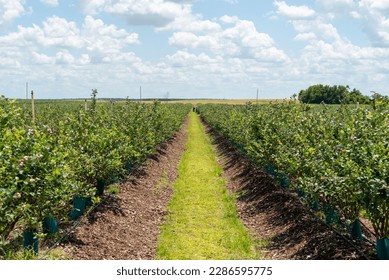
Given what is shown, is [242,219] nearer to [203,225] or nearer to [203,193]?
[203,225]

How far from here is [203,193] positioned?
17.1 metres

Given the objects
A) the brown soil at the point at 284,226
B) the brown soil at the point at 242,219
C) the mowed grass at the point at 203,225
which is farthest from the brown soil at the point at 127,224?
the brown soil at the point at 284,226

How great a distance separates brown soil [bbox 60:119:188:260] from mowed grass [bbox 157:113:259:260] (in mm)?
423

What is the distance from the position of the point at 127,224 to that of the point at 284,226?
4657mm

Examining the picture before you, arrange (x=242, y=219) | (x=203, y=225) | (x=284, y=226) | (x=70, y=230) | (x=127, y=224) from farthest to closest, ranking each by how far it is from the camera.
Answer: (x=242, y=219) < (x=203, y=225) < (x=127, y=224) < (x=284, y=226) < (x=70, y=230)

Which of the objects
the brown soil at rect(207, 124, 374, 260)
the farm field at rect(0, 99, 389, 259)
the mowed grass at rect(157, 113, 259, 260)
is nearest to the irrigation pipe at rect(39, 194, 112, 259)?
the farm field at rect(0, 99, 389, 259)

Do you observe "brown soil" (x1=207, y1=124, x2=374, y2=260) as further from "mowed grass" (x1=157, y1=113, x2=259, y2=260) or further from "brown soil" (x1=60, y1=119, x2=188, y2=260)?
"brown soil" (x1=60, y1=119, x2=188, y2=260)

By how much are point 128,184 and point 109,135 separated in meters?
4.06

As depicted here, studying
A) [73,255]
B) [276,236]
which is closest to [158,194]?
[276,236]

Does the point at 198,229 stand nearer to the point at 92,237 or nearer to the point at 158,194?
the point at 92,237

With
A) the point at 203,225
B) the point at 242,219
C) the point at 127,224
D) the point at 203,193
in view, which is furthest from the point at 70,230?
the point at 203,193

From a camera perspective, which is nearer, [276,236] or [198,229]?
[276,236]

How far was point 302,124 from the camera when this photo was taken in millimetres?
13172

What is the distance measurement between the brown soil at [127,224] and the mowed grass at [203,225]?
423 mm
